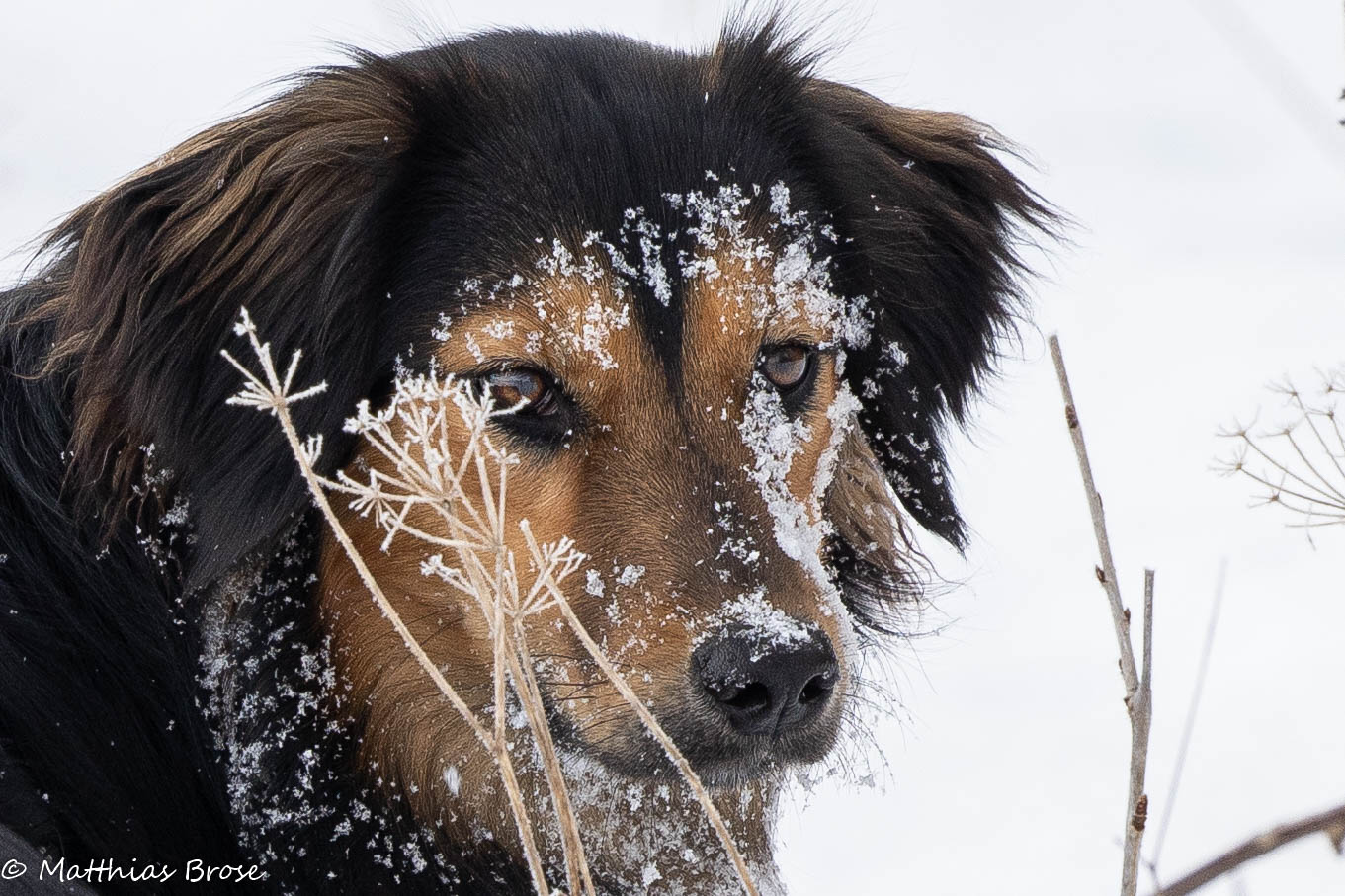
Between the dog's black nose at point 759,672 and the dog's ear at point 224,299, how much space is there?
0.75m

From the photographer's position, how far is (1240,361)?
6273 mm

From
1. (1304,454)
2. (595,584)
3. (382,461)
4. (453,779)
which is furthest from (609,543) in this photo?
(1304,454)

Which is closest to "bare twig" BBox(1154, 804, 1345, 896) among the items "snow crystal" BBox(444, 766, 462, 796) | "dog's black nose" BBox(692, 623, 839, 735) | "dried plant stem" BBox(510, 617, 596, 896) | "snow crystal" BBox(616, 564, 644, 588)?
"dried plant stem" BBox(510, 617, 596, 896)

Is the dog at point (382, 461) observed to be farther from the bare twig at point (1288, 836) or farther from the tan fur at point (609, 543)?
the bare twig at point (1288, 836)

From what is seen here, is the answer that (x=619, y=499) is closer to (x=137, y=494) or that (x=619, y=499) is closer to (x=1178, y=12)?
(x=137, y=494)

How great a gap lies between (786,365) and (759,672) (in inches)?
27.5

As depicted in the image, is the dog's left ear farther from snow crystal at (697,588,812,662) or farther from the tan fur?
snow crystal at (697,588,812,662)

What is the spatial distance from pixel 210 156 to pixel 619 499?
0.96 m

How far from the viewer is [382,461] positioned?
2672mm

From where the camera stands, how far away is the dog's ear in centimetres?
256

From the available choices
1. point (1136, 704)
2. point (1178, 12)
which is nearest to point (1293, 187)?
point (1178, 12)

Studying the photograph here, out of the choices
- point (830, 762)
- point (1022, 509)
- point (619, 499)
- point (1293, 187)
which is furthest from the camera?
point (1293, 187)

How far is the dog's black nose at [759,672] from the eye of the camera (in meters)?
2.36

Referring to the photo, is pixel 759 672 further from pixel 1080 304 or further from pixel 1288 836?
pixel 1080 304
